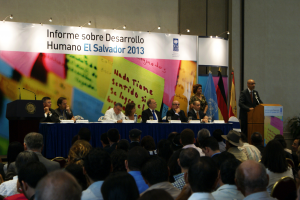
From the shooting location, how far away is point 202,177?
6.12ft

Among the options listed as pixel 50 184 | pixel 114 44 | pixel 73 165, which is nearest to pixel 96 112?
pixel 114 44

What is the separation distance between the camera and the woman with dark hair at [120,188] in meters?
1.47

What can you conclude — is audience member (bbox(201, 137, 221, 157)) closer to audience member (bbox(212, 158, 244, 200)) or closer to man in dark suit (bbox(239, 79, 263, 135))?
audience member (bbox(212, 158, 244, 200))

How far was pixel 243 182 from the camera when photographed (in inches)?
75.5

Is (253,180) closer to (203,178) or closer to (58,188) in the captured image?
(203,178)

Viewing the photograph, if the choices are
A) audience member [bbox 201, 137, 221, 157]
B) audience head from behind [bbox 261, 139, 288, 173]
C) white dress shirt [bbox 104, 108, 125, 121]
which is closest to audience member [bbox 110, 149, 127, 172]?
audience member [bbox 201, 137, 221, 157]

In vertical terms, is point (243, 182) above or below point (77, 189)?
below

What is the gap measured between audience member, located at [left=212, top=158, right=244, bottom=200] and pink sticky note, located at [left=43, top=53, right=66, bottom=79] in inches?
235

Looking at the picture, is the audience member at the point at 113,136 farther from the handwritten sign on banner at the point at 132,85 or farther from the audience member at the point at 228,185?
the handwritten sign on banner at the point at 132,85

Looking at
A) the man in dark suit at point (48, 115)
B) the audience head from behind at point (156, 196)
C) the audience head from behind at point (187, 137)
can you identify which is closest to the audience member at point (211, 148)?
the audience head from behind at point (187, 137)

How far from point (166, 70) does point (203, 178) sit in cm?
663

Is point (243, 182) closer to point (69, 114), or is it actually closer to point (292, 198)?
point (292, 198)

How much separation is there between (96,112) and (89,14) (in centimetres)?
247

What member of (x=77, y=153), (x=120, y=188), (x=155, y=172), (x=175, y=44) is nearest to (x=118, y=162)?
(x=77, y=153)
